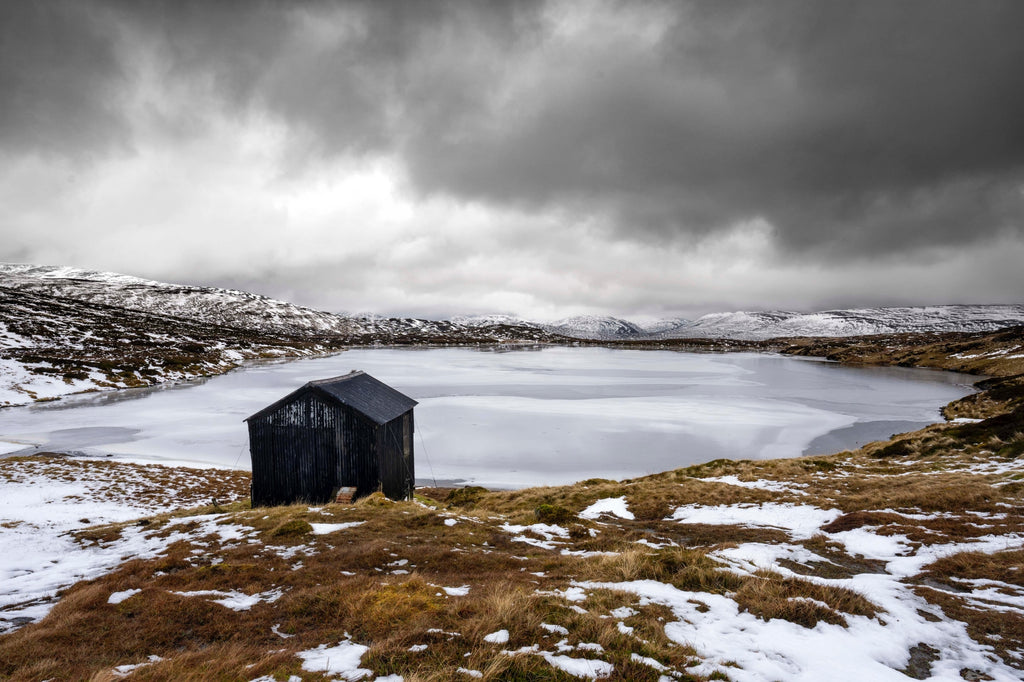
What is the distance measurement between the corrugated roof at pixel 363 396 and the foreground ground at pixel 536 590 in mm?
5778

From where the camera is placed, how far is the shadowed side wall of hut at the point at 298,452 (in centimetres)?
1991

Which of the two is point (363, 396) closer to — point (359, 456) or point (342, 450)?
point (342, 450)

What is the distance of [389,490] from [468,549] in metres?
11.0

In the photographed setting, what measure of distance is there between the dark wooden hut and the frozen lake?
6044 mm

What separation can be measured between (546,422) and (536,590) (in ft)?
99.6

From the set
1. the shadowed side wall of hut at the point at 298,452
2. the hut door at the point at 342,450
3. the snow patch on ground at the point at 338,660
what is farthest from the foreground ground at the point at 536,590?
the hut door at the point at 342,450

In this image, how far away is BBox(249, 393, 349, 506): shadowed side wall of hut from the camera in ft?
65.3

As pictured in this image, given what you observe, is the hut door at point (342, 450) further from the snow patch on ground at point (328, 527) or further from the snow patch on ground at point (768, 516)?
the snow patch on ground at point (768, 516)

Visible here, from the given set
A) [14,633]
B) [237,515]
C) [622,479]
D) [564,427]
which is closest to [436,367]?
[564,427]

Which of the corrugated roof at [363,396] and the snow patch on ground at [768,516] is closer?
the snow patch on ground at [768,516]

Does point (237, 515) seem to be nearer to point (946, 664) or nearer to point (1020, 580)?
point (946, 664)

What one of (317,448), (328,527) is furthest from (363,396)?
(328,527)

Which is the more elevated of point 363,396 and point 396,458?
point 363,396

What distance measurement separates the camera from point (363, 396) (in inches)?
858
